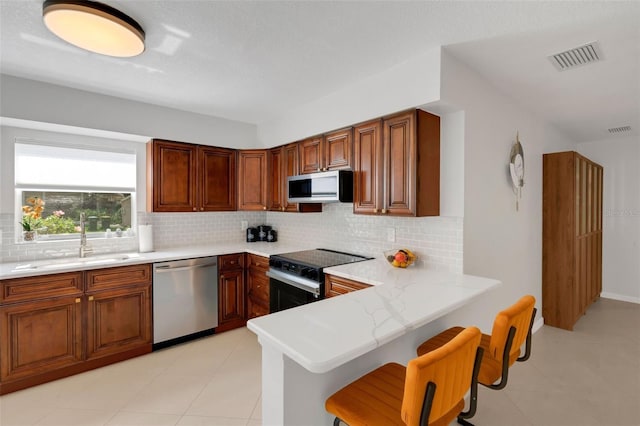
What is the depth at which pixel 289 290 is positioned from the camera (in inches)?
118

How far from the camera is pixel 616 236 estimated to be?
4910 mm

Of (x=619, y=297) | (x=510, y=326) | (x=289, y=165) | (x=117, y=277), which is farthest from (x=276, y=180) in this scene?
(x=619, y=297)

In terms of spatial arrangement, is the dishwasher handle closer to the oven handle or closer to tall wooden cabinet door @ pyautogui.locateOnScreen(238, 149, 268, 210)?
the oven handle

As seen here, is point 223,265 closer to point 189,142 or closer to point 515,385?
point 189,142

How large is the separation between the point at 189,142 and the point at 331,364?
330 cm

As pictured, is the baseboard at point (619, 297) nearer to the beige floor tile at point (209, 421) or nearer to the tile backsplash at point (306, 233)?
the tile backsplash at point (306, 233)

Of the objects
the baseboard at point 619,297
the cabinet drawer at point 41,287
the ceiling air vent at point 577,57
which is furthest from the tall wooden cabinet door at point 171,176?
the baseboard at point 619,297

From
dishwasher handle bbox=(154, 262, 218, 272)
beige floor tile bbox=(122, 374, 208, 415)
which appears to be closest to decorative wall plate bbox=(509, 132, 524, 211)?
dishwasher handle bbox=(154, 262, 218, 272)

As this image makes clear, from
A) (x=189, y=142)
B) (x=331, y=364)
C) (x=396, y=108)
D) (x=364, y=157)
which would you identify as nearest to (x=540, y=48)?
(x=396, y=108)

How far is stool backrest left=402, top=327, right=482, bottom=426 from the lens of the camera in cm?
105

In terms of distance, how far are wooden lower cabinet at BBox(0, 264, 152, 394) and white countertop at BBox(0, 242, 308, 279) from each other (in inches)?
2.4

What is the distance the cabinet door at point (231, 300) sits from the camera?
353cm

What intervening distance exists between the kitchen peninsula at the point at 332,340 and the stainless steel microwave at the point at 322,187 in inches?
43.3

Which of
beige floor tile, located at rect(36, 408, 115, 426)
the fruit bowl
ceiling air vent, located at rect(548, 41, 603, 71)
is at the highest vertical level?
ceiling air vent, located at rect(548, 41, 603, 71)
